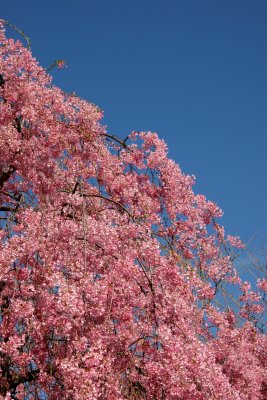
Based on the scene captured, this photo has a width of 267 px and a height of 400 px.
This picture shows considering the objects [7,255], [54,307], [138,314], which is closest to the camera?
[54,307]

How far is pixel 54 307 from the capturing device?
4922 mm

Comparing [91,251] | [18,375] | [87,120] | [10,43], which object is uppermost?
[10,43]

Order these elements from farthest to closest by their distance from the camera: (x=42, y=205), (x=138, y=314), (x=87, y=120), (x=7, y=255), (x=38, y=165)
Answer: (x=87, y=120)
(x=38, y=165)
(x=42, y=205)
(x=138, y=314)
(x=7, y=255)

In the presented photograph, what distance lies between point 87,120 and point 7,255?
12.4 ft

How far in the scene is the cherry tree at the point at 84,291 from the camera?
493 cm

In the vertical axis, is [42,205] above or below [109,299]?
above

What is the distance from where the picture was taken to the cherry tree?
493 cm

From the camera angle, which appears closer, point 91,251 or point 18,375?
point 18,375

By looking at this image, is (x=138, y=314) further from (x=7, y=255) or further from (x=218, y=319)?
(x=218, y=319)

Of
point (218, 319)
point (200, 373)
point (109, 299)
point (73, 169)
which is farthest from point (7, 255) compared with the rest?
point (218, 319)

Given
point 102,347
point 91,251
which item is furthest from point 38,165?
point 102,347

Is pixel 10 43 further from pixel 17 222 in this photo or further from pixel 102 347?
pixel 102 347

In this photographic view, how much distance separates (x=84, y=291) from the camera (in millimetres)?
4941

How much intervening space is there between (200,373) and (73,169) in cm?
391
